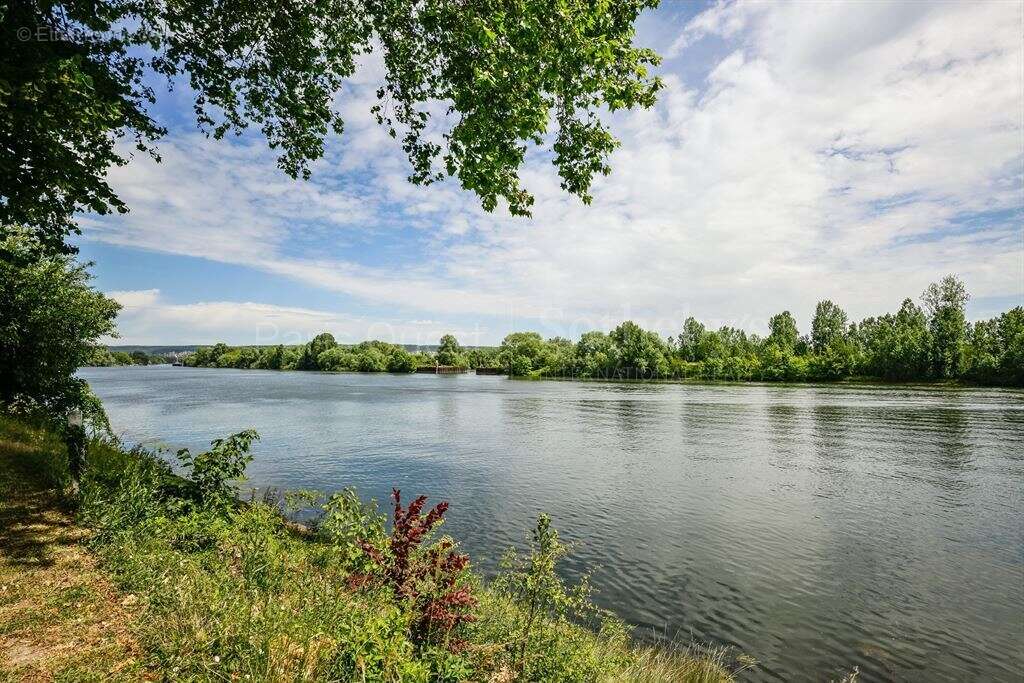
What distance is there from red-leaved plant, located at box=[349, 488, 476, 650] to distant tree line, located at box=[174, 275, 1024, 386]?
123292 millimetres

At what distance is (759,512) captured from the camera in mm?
19438

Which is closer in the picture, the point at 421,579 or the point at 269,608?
the point at 269,608

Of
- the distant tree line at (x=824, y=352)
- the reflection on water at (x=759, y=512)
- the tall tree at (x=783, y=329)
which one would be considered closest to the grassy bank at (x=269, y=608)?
the reflection on water at (x=759, y=512)

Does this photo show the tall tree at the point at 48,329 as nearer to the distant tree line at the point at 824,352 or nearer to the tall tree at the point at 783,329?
the distant tree line at the point at 824,352

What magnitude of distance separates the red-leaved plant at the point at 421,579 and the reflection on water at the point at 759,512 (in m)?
6.12

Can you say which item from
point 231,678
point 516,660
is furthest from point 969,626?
point 231,678

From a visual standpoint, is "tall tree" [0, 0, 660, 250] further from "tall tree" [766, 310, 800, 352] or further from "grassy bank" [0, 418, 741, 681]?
"tall tree" [766, 310, 800, 352]

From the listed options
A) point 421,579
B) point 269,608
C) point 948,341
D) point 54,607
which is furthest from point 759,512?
point 948,341

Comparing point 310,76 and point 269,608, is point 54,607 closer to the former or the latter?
point 269,608

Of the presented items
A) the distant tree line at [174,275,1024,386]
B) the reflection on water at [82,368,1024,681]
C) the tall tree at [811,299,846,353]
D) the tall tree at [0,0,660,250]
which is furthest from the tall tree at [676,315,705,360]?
the tall tree at [0,0,660,250]

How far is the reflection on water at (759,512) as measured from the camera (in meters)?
11.1

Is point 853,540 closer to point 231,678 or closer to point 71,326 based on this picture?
point 231,678

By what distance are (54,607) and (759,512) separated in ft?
69.2

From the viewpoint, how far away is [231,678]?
5.05 meters
